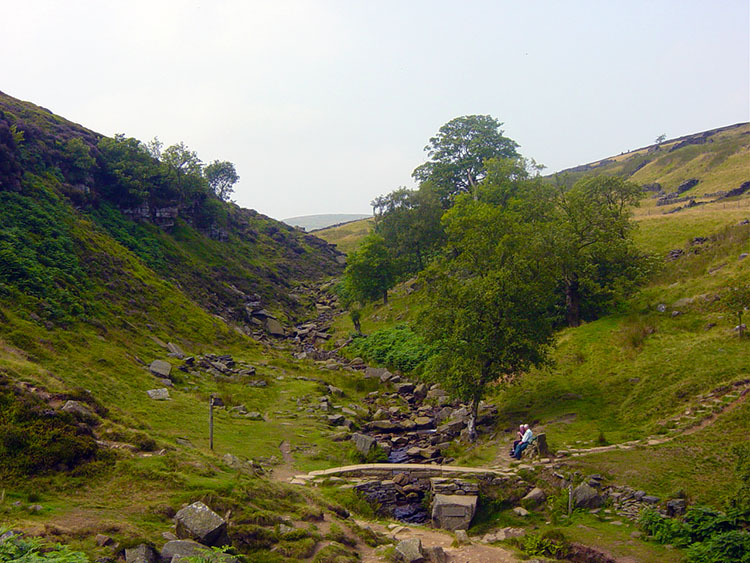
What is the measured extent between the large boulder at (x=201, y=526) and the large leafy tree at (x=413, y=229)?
53092mm

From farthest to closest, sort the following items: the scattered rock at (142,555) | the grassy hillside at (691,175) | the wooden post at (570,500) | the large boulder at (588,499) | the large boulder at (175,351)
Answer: the grassy hillside at (691,175)
the large boulder at (175,351)
the large boulder at (588,499)
the wooden post at (570,500)
the scattered rock at (142,555)

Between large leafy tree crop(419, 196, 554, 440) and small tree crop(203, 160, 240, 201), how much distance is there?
10999cm

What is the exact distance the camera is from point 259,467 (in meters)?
21.8

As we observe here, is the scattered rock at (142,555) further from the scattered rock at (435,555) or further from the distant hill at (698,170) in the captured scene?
the distant hill at (698,170)

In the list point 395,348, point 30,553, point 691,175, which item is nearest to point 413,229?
point 395,348

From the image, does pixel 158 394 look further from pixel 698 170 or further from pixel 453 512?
pixel 698 170

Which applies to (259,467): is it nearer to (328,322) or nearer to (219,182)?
(328,322)

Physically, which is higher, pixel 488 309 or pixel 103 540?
pixel 488 309

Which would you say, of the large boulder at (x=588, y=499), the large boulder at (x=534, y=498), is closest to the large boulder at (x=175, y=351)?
the large boulder at (x=534, y=498)

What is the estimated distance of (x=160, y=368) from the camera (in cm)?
3186

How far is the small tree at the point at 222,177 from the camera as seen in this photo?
127 m

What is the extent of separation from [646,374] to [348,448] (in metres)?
17.4

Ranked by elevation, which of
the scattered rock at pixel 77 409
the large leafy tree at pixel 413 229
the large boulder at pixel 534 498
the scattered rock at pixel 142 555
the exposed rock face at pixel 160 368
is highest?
the large leafy tree at pixel 413 229

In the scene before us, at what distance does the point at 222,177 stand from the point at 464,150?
79809 mm
